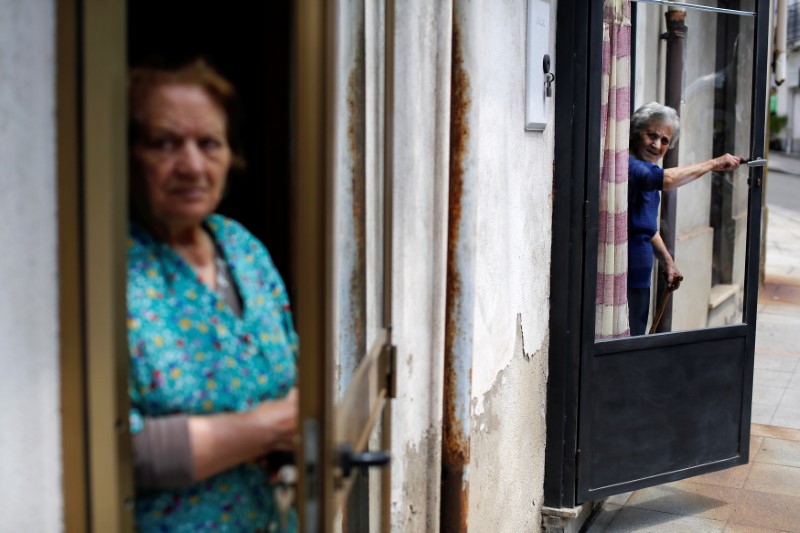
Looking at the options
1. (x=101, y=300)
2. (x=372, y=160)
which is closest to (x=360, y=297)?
(x=372, y=160)

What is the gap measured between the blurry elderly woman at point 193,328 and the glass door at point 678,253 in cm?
235

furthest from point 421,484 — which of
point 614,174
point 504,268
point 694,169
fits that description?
point 694,169

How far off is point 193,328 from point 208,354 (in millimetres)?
47

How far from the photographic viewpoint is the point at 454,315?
3004 millimetres

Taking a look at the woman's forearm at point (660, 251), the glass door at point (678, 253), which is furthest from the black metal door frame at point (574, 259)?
the woman's forearm at point (660, 251)

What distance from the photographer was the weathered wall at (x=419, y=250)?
2.65 metres

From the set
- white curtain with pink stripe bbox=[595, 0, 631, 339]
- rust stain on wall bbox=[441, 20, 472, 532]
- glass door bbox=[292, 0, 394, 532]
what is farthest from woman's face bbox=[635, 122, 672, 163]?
glass door bbox=[292, 0, 394, 532]

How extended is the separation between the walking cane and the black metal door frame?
0.08 m

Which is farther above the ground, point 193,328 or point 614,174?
point 614,174

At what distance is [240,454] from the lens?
1.61 metres

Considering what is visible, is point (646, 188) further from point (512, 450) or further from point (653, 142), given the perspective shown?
point (512, 450)

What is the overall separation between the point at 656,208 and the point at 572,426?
3.34ft

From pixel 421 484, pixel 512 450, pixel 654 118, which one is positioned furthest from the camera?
pixel 654 118

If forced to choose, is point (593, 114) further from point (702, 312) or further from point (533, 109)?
point (702, 312)
